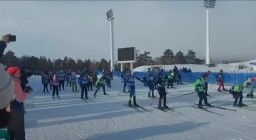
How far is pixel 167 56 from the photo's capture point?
107 metres

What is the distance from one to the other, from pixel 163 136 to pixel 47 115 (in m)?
5.89

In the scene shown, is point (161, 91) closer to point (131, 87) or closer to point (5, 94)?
point (131, 87)

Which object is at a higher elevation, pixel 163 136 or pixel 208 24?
pixel 208 24

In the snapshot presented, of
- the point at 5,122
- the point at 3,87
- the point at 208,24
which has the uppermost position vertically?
the point at 208,24

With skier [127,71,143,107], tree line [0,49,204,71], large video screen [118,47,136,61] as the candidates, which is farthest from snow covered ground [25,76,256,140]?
tree line [0,49,204,71]

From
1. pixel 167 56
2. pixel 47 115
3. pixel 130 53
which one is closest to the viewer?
pixel 47 115

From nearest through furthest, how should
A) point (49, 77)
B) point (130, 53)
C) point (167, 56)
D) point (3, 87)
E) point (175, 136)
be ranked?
point (3, 87), point (175, 136), point (49, 77), point (130, 53), point (167, 56)

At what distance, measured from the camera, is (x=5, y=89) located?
74.2 inches

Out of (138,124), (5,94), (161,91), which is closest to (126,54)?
(161,91)

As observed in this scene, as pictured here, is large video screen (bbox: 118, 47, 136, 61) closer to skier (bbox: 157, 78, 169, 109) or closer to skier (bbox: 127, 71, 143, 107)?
skier (bbox: 127, 71, 143, 107)

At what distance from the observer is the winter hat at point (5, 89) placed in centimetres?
187

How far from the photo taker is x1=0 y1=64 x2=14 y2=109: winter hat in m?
1.87

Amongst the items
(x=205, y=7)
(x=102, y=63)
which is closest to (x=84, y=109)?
(x=205, y=7)

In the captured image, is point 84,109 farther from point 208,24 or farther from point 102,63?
point 102,63
